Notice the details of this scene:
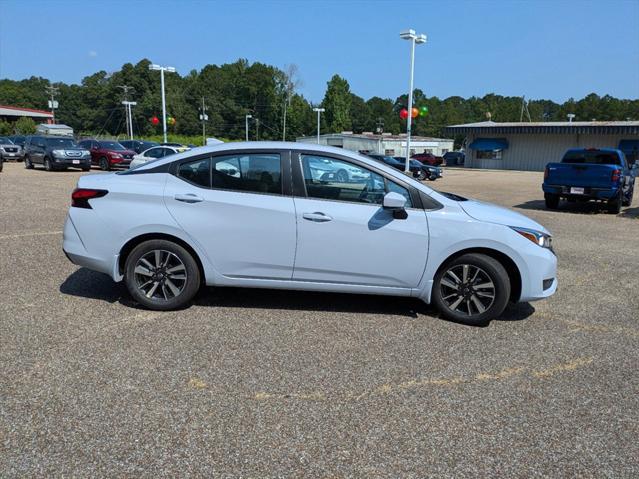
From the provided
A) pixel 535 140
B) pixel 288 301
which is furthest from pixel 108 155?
pixel 535 140

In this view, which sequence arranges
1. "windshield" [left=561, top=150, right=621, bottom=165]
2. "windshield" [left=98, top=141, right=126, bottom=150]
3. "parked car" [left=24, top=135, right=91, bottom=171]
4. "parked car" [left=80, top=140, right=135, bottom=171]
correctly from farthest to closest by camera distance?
"windshield" [left=98, top=141, right=126, bottom=150] → "parked car" [left=80, top=140, right=135, bottom=171] → "parked car" [left=24, top=135, right=91, bottom=171] → "windshield" [left=561, top=150, right=621, bottom=165]

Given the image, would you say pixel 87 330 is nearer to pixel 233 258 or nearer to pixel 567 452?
pixel 233 258

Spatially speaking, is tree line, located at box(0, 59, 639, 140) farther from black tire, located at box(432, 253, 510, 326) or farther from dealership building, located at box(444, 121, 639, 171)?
black tire, located at box(432, 253, 510, 326)

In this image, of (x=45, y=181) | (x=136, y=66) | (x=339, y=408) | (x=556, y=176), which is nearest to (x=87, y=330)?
(x=339, y=408)

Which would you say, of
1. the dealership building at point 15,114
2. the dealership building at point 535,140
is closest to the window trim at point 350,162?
the dealership building at point 535,140

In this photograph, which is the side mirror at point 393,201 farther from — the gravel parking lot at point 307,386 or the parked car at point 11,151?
the parked car at point 11,151

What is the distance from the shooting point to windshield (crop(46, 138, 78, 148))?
24.3 m

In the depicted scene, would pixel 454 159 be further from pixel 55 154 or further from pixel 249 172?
pixel 249 172

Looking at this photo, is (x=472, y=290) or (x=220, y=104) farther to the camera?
(x=220, y=104)

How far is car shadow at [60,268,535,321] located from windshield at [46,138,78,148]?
21.0 m

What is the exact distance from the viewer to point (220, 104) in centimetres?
12025

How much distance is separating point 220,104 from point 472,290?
122 metres

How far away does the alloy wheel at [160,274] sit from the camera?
495 cm

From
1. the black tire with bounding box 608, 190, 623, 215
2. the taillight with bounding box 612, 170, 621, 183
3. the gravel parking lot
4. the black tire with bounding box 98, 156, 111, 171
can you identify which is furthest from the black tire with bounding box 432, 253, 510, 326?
the black tire with bounding box 98, 156, 111, 171
